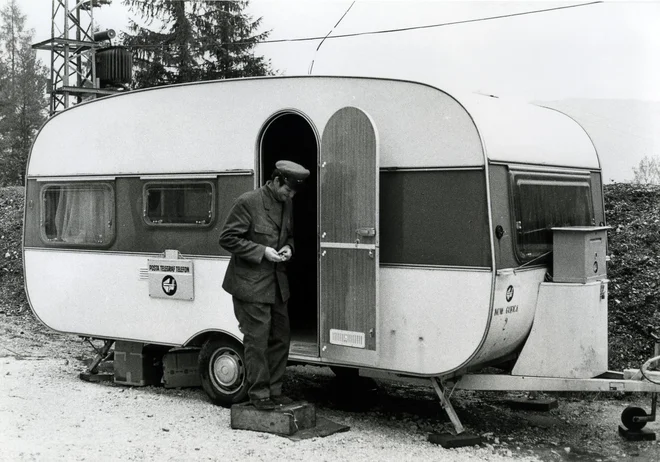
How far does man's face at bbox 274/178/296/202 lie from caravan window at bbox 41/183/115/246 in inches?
96.0

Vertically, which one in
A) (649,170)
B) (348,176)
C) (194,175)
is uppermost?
(649,170)

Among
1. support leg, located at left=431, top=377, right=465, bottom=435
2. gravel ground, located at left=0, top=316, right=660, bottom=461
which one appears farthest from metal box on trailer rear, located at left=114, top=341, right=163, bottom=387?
support leg, located at left=431, top=377, right=465, bottom=435

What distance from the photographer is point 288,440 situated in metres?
6.81

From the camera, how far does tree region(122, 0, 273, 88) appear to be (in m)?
27.7

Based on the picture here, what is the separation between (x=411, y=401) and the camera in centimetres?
852

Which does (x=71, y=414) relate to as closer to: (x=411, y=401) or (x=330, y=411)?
(x=330, y=411)

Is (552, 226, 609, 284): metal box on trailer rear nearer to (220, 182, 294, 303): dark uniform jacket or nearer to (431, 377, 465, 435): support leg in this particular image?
(431, 377, 465, 435): support leg

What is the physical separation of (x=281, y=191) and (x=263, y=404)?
1801mm

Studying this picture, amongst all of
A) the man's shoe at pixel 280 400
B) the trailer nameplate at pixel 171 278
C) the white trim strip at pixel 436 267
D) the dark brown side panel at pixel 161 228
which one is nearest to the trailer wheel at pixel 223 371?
the trailer nameplate at pixel 171 278

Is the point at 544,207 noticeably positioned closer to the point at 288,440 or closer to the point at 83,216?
the point at 288,440

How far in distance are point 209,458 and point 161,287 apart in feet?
7.93

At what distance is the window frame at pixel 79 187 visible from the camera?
889 centimetres

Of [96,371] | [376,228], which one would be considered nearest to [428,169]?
[376,228]

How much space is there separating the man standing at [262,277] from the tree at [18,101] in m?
27.1
